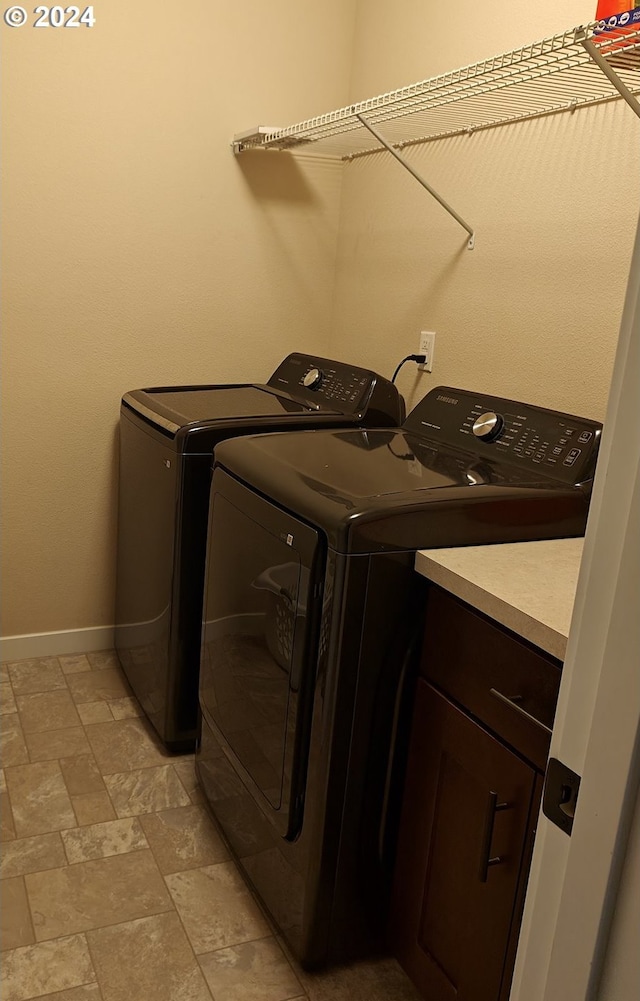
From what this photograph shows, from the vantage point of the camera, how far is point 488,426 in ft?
6.22

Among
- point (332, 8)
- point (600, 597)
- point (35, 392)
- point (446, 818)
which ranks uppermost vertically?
point (332, 8)

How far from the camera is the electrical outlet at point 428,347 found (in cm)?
237

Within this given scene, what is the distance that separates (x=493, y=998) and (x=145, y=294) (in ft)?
6.97

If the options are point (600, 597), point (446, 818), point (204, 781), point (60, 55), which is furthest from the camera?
point (60, 55)

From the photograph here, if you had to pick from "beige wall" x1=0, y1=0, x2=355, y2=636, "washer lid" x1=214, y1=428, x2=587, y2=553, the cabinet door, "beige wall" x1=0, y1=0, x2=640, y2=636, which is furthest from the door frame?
"beige wall" x1=0, y1=0, x2=355, y2=636

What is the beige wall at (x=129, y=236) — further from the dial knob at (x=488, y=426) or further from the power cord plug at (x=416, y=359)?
the dial knob at (x=488, y=426)

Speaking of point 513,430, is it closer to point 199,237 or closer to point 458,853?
point 458,853

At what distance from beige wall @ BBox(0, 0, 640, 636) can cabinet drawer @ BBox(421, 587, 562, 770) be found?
0.78 meters

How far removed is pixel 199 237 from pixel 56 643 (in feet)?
4.60

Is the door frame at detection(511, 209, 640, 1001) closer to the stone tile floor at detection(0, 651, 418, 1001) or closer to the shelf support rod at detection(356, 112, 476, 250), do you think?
the stone tile floor at detection(0, 651, 418, 1001)

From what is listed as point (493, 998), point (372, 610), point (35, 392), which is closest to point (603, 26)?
point (372, 610)

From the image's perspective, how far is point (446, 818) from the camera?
1454mm

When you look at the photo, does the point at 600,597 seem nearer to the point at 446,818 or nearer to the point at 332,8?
the point at 446,818

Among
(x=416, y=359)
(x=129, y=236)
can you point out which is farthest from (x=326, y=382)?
(x=129, y=236)
